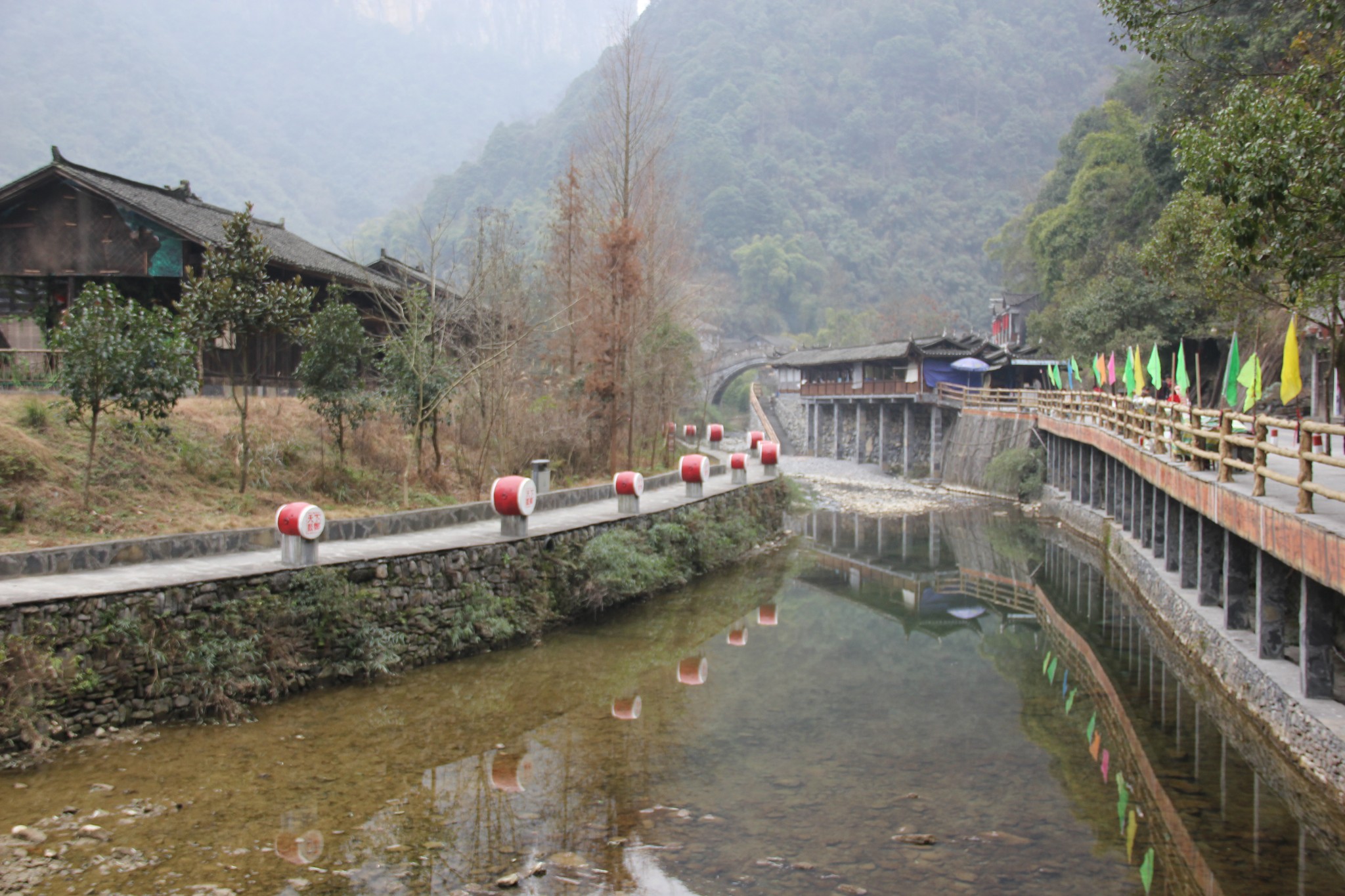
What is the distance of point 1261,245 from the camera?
12727mm

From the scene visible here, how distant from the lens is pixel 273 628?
33.9 ft

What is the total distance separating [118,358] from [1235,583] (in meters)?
14.3

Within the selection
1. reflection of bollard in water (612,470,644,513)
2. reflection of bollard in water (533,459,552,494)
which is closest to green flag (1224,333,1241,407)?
reflection of bollard in water (612,470,644,513)

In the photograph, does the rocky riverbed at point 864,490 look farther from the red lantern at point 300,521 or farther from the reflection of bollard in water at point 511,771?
the reflection of bollard in water at point 511,771

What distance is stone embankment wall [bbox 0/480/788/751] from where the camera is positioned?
850 centimetres

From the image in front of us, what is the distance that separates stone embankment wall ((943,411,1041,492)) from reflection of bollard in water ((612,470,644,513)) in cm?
2228

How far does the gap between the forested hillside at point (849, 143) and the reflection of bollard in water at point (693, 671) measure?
213 ft

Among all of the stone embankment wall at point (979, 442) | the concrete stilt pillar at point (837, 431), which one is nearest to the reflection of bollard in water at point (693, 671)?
the stone embankment wall at point (979, 442)

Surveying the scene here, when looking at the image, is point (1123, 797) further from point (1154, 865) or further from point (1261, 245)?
point (1261, 245)

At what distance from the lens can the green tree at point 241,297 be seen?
14289mm

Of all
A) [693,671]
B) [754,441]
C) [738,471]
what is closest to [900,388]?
[754,441]

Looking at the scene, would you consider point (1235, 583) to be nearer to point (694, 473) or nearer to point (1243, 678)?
point (1243, 678)

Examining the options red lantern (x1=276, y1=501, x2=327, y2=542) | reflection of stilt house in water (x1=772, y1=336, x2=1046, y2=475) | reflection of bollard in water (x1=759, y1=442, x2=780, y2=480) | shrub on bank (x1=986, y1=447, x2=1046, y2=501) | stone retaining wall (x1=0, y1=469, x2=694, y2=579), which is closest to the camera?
stone retaining wall (x1=0, y1=469, x2=694, y2=579)

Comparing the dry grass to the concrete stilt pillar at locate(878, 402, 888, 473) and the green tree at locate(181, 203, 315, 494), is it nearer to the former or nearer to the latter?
the green tree at locate(181, 203, 315, 494)
